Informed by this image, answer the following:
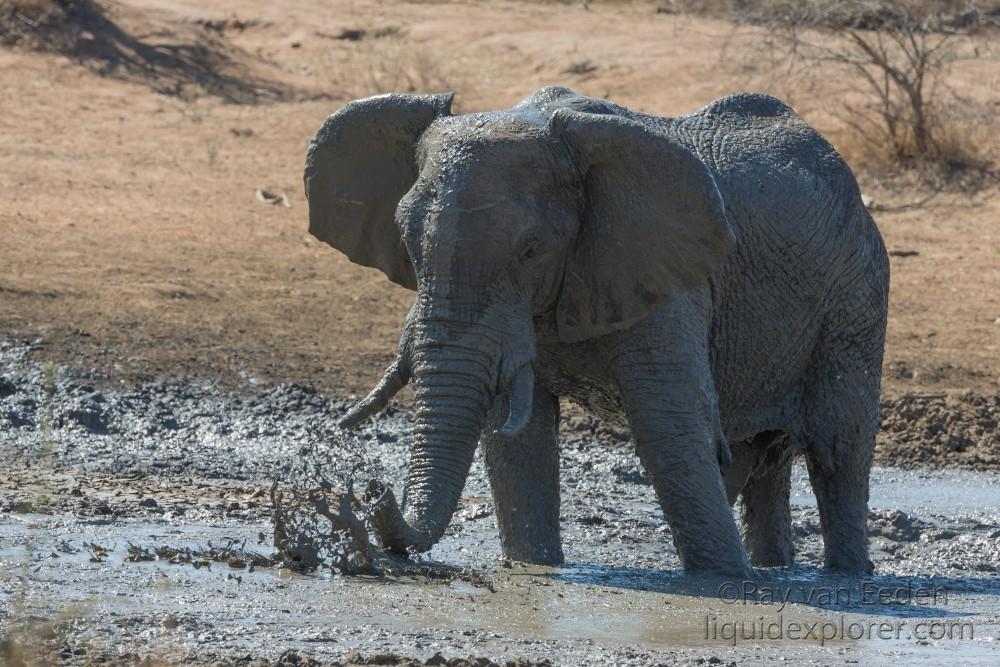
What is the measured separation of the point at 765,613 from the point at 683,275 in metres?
1.16

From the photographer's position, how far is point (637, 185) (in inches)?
257

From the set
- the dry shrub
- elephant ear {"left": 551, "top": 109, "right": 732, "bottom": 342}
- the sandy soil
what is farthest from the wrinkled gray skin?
the dry shrub

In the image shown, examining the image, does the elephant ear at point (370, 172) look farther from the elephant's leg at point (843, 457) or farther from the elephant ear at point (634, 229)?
the elephant's leg at point (843, 457)

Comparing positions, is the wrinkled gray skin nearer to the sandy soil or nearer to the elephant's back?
the elephant's back

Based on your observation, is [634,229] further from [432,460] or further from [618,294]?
[432,460]

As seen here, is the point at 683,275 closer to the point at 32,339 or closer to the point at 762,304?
the point at 762,304

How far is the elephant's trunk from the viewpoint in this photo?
239 inches

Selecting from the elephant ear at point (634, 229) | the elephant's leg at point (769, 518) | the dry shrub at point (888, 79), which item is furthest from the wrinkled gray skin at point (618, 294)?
the dry shrub at point (888, 79)

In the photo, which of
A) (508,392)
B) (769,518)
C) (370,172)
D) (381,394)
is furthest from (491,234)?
(769,518)

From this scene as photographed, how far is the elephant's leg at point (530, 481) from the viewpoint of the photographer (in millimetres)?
7047

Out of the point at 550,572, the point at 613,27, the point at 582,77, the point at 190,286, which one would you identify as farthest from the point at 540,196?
the point at 613,27

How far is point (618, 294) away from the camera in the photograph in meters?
6.53

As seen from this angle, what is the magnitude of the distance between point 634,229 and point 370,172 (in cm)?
103

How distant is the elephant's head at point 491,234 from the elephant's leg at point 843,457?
4.69ft
